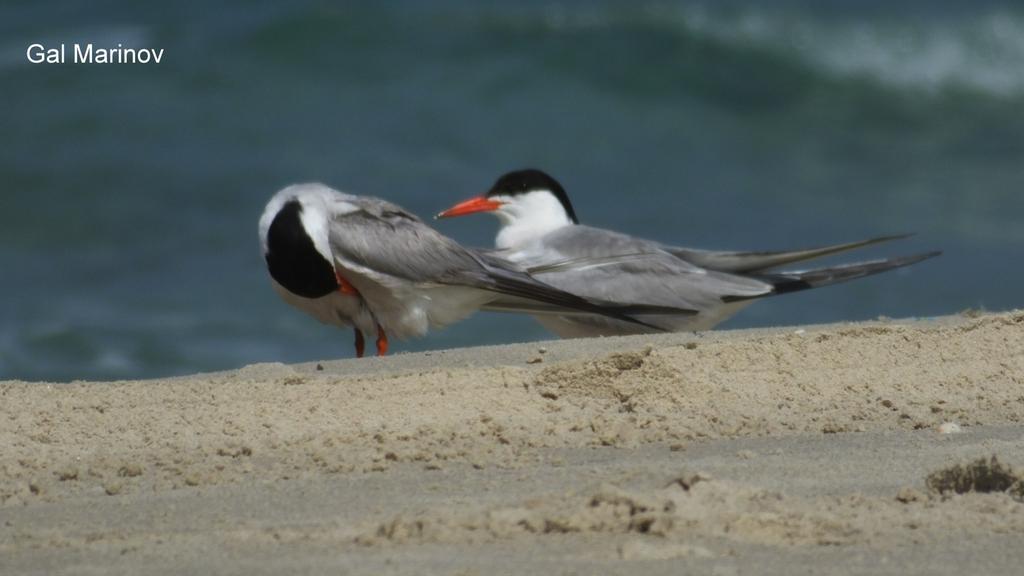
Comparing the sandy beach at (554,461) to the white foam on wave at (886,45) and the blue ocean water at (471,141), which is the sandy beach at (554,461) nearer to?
the blue ocean water at (471,141)

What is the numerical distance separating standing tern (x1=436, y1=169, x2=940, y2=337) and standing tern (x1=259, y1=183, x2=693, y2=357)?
0.66 ft

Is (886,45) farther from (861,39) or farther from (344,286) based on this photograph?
(344,286)

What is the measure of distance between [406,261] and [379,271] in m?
0.11

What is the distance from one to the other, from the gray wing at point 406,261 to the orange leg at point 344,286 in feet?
0.06

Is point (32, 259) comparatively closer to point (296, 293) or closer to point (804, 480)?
point (296, 293)

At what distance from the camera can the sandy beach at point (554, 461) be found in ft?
8.39

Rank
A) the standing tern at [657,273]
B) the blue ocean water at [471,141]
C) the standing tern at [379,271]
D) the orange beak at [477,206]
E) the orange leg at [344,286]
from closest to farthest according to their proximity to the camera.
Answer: the standing tern at [379,271] → the orange leg at [344,286] → the standing tern at [657,273] → the orange beak at [477,206] → the blue ocean water at [471,141]

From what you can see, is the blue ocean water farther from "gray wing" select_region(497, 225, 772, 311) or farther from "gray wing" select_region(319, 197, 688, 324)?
"gray wing" select_region(319, 197, 688, 324)

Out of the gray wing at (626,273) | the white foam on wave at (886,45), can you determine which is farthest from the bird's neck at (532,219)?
the white foam on wave at (886,45)

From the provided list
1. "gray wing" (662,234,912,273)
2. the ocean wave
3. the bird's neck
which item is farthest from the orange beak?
the ocean wave

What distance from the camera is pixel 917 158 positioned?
13.3 meters

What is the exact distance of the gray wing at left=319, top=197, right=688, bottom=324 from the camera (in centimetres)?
Result: 597

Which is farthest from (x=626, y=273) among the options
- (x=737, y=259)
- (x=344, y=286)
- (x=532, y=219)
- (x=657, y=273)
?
(x=344, y=286)

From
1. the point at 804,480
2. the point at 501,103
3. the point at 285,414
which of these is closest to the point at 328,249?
the point at 285,414
